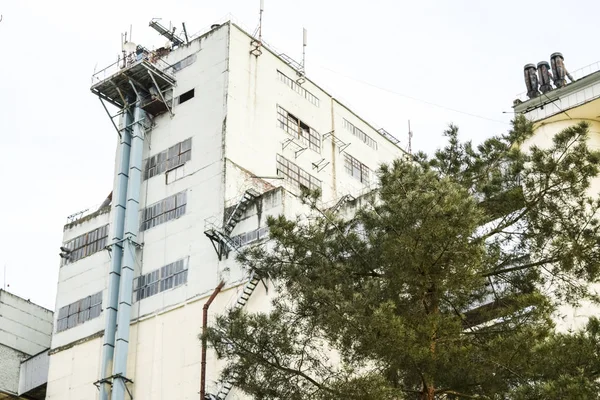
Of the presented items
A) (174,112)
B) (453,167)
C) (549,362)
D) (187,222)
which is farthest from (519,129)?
(174,112)

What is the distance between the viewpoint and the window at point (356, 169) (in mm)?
64812

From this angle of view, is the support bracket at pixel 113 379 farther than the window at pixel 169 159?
No

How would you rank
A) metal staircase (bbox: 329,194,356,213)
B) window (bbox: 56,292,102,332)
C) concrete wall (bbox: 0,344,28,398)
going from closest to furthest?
metal staircase (bbox: 329,194,356,213)
window (bbox: 56,292,102,332)
concrete wall (bbox: 0,344,28,398)

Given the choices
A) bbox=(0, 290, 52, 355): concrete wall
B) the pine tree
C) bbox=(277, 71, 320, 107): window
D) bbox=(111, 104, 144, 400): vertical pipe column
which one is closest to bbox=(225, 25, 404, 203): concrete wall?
bbox=(277, 71, 320, 107): window

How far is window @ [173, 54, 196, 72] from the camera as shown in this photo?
195ft

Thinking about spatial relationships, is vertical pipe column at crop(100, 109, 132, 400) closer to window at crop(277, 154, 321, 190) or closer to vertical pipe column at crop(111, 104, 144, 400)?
vertical pipe column at crop(111, 104, 144, 400)

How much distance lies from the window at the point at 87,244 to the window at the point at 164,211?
3178 millimetres

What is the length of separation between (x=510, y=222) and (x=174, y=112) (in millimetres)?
31100

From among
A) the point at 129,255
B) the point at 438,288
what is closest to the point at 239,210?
the point at 129,255

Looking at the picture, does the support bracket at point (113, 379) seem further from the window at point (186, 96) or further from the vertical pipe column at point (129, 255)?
the window at point (186, 96)

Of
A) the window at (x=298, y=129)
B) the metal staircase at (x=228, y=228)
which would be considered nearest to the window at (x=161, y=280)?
the metal staircase at (x=228, y=228)

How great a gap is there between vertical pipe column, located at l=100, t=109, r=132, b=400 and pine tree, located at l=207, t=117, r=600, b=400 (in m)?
22.7

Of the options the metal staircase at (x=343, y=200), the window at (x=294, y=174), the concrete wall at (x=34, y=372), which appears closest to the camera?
the metal staircase at (x=343, y=200)

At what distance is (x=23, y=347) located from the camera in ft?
210
